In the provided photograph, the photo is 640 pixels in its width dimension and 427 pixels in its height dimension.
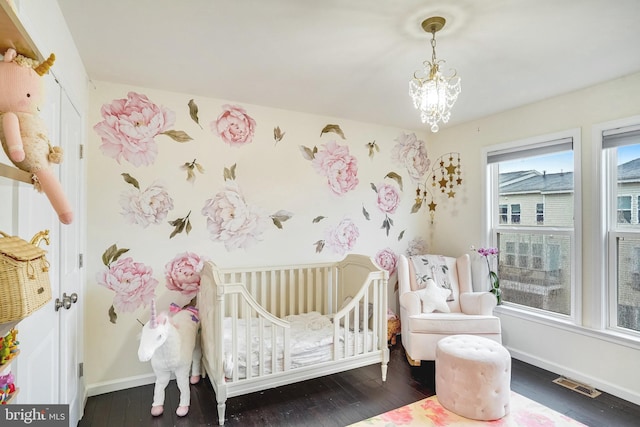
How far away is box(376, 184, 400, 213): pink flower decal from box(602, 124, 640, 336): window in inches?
71.7

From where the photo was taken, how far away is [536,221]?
307 cm

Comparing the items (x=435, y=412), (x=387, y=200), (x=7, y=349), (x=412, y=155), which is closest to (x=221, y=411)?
(x=435, y=412)

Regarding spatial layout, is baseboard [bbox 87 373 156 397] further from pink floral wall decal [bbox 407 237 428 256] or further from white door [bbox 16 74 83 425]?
pink floral wall decal [bbox 407 237 428 256]

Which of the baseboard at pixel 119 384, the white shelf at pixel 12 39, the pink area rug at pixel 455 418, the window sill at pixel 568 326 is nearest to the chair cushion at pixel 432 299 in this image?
the window sill at pixel 568 326

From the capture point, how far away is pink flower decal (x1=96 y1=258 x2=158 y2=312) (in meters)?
2.49

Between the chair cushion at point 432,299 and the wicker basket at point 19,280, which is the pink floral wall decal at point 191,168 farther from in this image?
the chair cushion at point 432,299

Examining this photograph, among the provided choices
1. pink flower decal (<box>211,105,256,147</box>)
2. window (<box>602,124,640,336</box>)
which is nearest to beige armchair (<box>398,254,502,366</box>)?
window (<box>602,124,640,336</box>)

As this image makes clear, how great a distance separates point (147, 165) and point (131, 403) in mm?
1765

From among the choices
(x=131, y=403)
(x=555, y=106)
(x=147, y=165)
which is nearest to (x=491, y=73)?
(x=555, y=106)

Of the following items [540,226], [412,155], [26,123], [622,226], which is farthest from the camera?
[412,155]

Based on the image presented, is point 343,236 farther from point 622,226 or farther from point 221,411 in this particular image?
point 622,226

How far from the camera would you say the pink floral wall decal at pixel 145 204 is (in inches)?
99.9

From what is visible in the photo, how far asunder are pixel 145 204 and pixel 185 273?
25.4 inches

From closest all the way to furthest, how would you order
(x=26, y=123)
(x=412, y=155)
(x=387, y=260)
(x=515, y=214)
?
(x=26, y=123) → (x=515, y=214) → (x=387, y=260) → (x=412, y=155)
